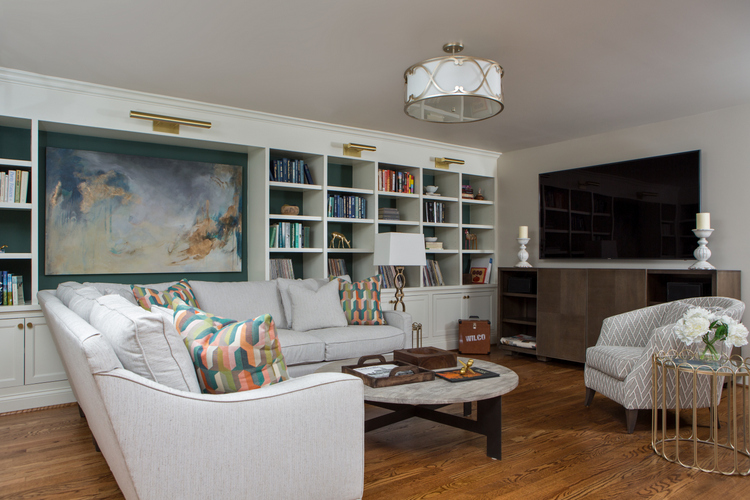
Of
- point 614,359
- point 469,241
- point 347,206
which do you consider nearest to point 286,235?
point 347,206

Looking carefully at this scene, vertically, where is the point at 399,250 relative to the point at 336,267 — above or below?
above

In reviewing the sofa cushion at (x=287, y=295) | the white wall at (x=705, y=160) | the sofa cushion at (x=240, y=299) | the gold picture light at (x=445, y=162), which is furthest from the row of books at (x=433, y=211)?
the sofa cushion at (x=240, y=299)

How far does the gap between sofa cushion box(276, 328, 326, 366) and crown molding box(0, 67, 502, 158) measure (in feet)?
6.56

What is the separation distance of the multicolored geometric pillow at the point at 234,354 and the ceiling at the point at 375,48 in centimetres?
174

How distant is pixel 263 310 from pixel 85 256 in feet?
5.03

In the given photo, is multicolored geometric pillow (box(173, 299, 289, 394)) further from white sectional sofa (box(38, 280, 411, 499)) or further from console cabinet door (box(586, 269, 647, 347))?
console cabinet door (box(586, 269, 647, 347))

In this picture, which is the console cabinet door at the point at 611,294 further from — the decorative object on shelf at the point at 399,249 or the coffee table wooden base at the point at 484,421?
the coffee table wooden base at the point at 484,421

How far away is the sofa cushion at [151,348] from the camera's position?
157 centimetres

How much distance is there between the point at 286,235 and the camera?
15.7 feet

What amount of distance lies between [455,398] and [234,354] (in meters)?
1.07

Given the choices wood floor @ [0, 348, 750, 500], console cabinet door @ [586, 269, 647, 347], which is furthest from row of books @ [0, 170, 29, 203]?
console cabinet door @ [586, 269, 647, 347]

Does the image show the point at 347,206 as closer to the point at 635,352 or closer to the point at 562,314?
the point at 562,314

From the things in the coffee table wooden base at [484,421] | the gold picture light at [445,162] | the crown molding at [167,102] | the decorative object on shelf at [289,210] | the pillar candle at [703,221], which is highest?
the crown molding at [167,102]

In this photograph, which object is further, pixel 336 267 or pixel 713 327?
pixel 336 267
